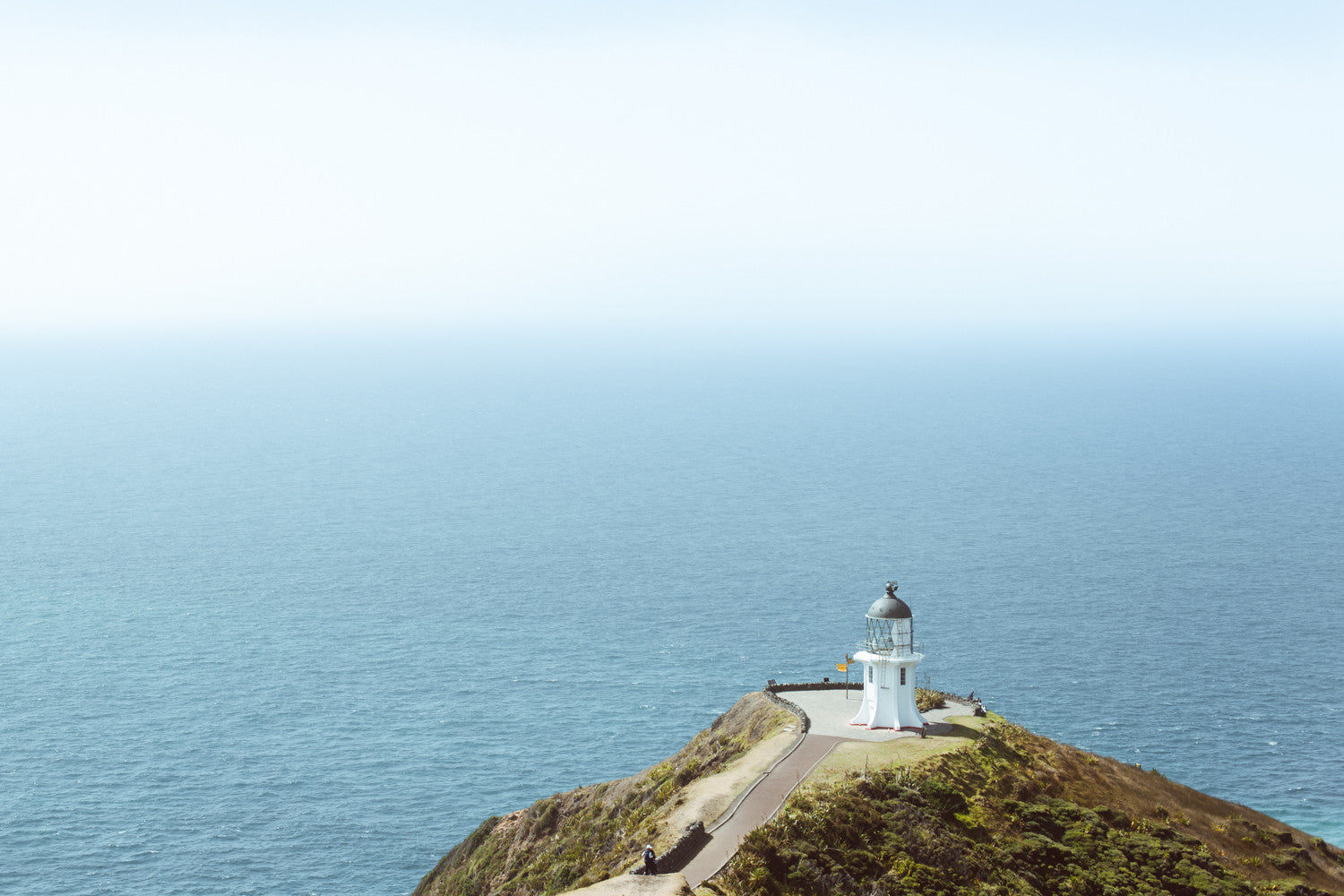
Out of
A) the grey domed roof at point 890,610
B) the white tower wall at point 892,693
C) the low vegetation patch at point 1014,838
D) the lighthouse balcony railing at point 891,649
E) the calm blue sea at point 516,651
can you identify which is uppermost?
the grey domed roof at point 890,610

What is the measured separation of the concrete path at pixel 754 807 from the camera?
48.8m

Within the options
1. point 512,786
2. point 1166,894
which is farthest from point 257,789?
point 1166,894

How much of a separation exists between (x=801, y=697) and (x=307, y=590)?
260ft

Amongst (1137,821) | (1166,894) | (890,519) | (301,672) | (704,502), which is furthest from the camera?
(704,502)

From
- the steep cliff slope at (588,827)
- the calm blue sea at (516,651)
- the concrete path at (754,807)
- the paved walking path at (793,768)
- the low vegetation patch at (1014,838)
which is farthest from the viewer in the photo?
the calm blue sea at (516,651)

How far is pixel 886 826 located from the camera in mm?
51969

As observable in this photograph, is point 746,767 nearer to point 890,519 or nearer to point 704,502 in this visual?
point 890,519

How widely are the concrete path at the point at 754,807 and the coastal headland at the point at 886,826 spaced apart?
10 centimetres

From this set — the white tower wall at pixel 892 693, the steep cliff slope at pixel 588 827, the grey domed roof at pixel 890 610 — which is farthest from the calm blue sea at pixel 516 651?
the grey domed roof at pixel 890 610

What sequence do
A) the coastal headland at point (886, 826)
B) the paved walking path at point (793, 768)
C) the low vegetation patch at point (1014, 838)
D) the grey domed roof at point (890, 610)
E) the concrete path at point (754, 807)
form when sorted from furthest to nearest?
the grey domed roof at point (890, 610)
the paved walking path at point (793, 768)
the coastal headland at point (886, 826)
the low vegetation patch at point (1014, 838)
the concrete path at point (754, 807)

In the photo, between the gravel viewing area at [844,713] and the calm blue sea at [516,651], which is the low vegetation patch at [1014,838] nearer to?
the gravel viewing area at [844,713]

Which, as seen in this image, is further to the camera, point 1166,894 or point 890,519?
point 890,519

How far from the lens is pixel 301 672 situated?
110812 mm

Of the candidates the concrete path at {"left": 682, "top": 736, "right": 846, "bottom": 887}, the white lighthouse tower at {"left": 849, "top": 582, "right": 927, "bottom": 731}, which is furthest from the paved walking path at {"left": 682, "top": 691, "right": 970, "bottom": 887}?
the white lighthouse tower at {"left": 849, "top": 582, "right": 927, "bottom": 731}
